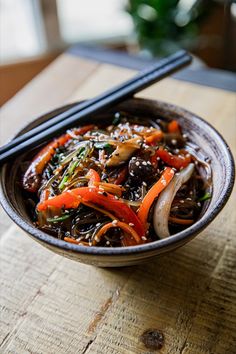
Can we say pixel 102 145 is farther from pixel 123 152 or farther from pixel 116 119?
pixel 116 119

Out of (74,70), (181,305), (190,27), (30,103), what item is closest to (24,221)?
(181,305)

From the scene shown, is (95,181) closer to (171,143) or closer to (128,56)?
(171,143)

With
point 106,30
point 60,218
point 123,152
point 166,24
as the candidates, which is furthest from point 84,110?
point 106,30

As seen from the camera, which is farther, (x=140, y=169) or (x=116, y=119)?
Result: (x=116, y=119)

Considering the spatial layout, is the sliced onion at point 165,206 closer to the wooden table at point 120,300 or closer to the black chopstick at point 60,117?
the wooden table at point 120,300

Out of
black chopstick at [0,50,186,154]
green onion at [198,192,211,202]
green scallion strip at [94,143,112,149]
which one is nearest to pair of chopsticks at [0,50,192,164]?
black chopstick at [0,50,186,154]

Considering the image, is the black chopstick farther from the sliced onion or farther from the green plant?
the green plant

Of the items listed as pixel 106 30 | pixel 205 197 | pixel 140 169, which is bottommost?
pixel 106 30
